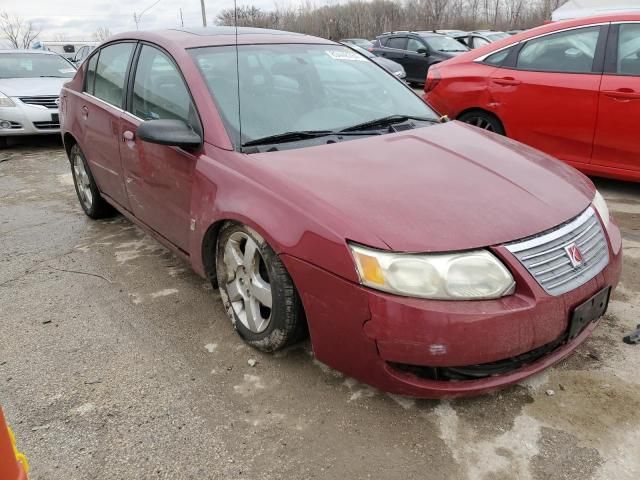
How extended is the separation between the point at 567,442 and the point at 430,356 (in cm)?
62

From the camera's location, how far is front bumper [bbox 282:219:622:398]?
73.4 inches

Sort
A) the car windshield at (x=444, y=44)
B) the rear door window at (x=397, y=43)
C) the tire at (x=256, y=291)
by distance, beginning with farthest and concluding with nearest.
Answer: the rear door window at (x=397, y=43)
the car windshield at (x=444, y=44)
the tire at (x=256, y=291)

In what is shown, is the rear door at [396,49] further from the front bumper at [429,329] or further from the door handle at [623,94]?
the front bumper at [429,329]

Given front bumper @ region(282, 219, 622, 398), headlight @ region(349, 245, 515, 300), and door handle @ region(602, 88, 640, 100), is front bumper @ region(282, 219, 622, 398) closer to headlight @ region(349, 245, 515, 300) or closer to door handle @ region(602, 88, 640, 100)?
headlight @ region(349, 245, 515, 300)

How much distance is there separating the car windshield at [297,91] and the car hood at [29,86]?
5.76 meters

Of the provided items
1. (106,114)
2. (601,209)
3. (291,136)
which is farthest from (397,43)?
(601,209)

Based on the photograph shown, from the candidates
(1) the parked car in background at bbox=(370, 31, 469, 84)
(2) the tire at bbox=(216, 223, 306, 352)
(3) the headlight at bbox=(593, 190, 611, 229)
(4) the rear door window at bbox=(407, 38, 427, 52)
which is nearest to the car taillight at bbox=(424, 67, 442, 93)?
(3) the headlight at bbox=(593, 190, 611, 229)

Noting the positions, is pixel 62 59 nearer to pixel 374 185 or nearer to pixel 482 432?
pixel 374 185

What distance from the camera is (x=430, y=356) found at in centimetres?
190

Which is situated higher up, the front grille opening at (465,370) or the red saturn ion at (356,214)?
the red saturn ion at (356,214)

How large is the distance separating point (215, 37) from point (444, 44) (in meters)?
12.7

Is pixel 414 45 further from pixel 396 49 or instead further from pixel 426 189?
pixel 426 189

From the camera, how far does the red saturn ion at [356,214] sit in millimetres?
1902

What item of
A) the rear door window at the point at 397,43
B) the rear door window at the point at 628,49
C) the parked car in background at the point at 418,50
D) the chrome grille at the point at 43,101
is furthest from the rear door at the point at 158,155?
the rear door window at the point at 397,43
